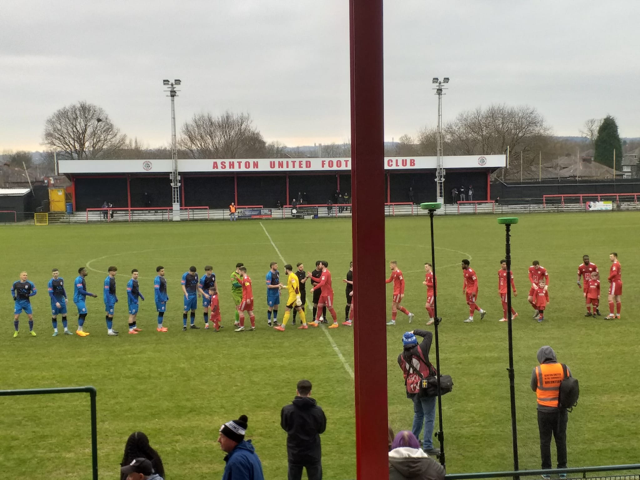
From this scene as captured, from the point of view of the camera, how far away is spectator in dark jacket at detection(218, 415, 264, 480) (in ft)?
15.5

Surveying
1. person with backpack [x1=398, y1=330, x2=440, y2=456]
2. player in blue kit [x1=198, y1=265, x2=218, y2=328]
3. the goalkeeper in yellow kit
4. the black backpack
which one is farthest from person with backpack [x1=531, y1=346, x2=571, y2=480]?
player in blue kit [x1=198, y1=265, x2=218, y2=328]

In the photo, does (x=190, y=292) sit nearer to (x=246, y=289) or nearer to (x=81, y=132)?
(x=246, y=289)

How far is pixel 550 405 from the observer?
7410mm

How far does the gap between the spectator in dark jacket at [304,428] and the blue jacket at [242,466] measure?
1729 mm

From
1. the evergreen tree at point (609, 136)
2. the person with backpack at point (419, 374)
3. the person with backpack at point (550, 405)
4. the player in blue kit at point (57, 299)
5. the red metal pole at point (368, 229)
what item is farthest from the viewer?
the player in blue kit at point (57, 299)

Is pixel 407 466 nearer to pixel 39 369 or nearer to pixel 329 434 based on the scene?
pixel 329 434

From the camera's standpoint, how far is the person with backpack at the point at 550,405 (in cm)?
735

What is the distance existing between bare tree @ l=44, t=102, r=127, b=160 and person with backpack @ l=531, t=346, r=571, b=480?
563cm

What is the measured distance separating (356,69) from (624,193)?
163 ft

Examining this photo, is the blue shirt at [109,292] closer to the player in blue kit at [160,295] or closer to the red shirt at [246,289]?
the player in blue kit at [160,295]

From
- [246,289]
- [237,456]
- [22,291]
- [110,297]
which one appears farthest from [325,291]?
[237,456]

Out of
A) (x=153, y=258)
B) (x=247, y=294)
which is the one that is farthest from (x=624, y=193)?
(x=247, y=294)

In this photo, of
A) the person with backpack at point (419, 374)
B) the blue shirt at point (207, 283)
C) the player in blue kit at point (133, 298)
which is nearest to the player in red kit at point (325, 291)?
the blue shirt at point (207, 283)

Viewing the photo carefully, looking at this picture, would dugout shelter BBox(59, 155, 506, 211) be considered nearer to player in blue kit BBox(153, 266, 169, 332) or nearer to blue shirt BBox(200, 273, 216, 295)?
blue shirt BBox(200, 273, 216, 295)
